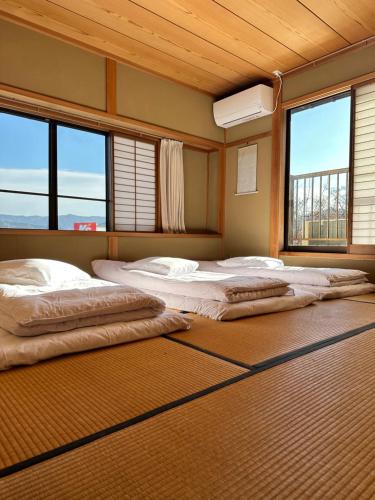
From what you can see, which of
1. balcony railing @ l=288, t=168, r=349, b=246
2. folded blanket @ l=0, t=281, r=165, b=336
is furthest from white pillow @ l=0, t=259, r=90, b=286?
balcony railing @ l=288, t=168, r=349, b=246

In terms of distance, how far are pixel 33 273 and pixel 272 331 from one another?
1.61 meters

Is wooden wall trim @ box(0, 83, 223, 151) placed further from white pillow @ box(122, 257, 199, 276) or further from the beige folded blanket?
the beige folded blanket

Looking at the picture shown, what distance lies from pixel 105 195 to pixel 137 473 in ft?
11.1

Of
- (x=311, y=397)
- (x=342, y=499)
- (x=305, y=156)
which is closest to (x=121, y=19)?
(x=305, y=156)

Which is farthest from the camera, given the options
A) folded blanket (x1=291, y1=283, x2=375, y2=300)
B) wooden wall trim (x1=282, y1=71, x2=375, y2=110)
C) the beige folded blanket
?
wooden wall trim (x1=282, y1=71, x2=375, y2=110)

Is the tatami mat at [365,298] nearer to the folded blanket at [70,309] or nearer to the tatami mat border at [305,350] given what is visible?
the tatami mat border at [305,350]

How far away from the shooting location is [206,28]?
3.03 metres

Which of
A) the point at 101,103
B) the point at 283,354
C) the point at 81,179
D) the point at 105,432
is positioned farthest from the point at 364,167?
the point at 105,432

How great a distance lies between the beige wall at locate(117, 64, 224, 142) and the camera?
11.8 feet

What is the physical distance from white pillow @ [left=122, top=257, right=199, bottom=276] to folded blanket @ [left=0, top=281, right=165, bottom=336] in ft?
3.63

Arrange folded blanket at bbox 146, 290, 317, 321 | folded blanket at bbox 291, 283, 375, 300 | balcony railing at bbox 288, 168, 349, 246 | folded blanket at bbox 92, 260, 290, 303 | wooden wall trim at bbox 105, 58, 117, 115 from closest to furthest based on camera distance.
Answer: folded blanket at bbox 146, 290, 317, 321 → folded blanket at bbox 92, 260, 290, 303 → folded blanket at bbox 291, 283, 375, 300 → wooden wall trim at bbox 105, 58, 117, 115 → balcony railing at bbox 288, 168, 349, 246

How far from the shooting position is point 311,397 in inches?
39.5

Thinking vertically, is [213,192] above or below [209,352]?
above

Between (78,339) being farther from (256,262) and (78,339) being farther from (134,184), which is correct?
(134,184)
